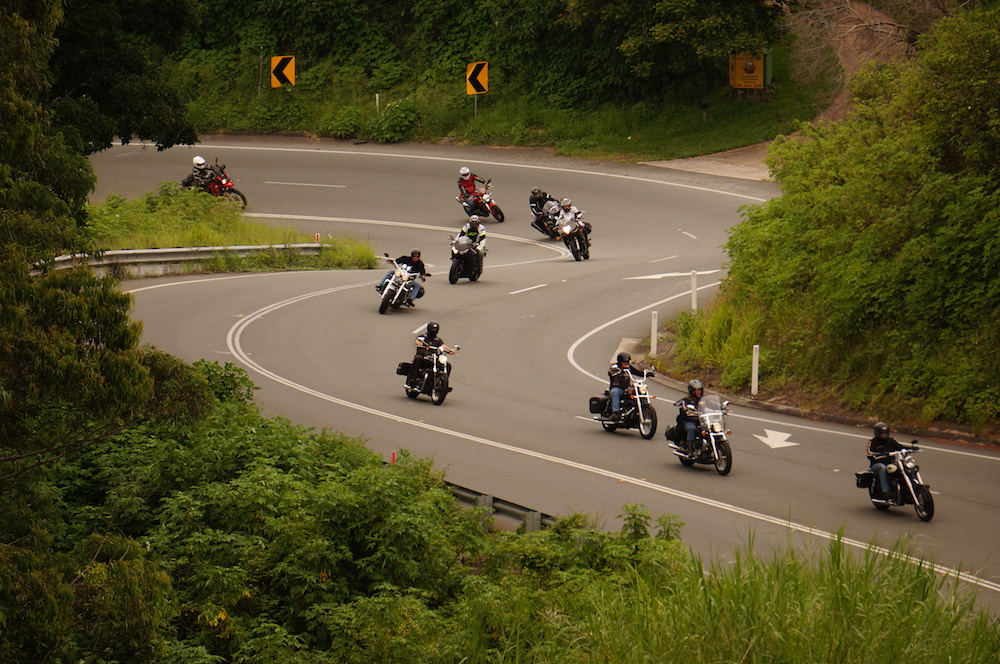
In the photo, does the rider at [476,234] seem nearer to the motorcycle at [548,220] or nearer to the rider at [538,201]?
the motorcycle at [548,220]

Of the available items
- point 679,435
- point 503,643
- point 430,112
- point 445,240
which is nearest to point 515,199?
point 445,240

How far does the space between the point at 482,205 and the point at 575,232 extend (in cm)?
588

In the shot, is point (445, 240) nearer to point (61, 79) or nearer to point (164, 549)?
point (61, 79)

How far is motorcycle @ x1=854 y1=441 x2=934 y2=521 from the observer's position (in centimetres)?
1359

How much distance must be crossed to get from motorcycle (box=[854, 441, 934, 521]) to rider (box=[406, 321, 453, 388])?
823cm

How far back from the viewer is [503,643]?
9492mm

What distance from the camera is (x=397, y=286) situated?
88.5 feet

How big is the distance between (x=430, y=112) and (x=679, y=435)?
36.0 metres

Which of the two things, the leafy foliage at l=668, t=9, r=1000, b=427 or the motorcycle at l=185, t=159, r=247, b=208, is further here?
the motorcycle at l=185, t=159, r=247, b=208

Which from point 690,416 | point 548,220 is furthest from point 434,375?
point 548,220

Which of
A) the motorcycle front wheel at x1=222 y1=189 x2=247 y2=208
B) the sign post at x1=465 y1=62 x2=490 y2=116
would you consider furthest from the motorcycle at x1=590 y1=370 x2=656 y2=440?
the sign post at x1=465 y1=62 x2=490 y2=116

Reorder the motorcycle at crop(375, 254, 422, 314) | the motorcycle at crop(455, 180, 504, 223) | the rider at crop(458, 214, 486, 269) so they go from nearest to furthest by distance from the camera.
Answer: the motorcycle at crop(375, 254, 422, 314)
the rider at crop(458, 214, 486, 269)
the motorcycle at crop(455, 180, 504, 223)

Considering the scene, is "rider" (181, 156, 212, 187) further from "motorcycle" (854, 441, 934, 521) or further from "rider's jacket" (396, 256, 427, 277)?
"motorcycle" (854, 441, 934, 521)

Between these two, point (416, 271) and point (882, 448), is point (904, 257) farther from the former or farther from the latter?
point (416, 271)
